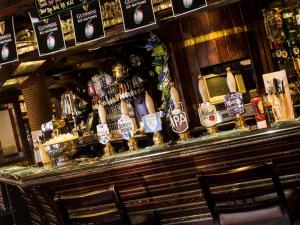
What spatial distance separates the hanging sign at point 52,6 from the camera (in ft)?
18.2

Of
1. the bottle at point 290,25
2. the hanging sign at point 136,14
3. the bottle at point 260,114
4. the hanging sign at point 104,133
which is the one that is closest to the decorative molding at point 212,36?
the bottle at point 290,25

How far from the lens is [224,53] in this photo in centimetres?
729

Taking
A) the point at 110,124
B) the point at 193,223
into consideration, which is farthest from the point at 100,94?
the point at 193,223

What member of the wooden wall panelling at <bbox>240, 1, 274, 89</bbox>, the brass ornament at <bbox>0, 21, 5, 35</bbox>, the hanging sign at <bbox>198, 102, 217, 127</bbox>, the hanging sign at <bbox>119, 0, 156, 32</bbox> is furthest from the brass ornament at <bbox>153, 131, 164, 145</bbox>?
the wooden wall panelling at <bbox>240, 1, 274, 89</bbox>

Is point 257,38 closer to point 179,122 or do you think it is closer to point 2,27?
point 179,122

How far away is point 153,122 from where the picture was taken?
437 centimetres

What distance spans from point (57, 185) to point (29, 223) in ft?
6.36

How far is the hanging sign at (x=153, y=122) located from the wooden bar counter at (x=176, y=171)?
53 centimetres

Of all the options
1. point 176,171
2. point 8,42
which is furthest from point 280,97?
point 8,42

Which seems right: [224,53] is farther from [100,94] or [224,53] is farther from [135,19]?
[100,94]

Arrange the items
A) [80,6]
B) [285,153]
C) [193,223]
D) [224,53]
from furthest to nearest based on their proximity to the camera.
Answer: [224,53], [80,6], [193,223], [285,153]

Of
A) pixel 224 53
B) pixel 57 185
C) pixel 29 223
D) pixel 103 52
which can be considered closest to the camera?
pixel 57 185

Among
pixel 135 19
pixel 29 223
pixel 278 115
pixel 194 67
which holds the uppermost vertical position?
pixel 135 19

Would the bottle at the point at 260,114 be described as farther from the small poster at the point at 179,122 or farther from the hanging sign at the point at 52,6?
the hanging sign at the point at 52,6
